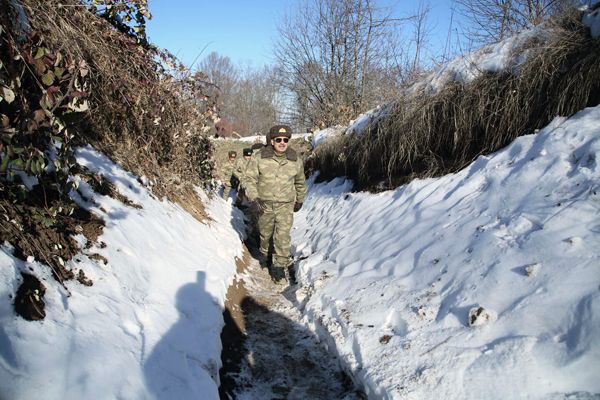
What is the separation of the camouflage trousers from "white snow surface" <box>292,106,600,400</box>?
0.87m

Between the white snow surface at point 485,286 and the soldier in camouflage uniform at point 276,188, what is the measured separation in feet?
2.96

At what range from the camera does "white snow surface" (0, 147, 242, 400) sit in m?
1.76

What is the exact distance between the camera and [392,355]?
105 inches

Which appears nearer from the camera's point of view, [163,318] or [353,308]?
[163,318]

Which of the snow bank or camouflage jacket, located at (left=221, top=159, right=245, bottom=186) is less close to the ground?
camouflage jacket, located at (left=221, top=159, right=245, bottom=186)

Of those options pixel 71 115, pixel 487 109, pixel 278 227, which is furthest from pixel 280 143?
pixel 71 115

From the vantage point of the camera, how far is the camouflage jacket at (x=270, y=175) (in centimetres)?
539

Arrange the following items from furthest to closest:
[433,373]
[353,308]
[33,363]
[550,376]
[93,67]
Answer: [93,67] → [353,308] → [433,373] → [550,376] → [33,363]

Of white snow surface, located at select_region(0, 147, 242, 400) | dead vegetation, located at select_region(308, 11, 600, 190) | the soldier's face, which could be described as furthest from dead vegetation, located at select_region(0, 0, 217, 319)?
dead vegetation, located at select_region(308, 11, 600, 190)

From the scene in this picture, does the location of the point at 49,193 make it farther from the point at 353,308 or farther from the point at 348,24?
the point at 348,24

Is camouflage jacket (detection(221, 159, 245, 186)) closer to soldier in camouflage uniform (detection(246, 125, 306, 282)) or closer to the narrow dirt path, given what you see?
soldier in camouflage uniform (detection(246, 125, 306, 282))

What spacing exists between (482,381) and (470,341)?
0.30 meters

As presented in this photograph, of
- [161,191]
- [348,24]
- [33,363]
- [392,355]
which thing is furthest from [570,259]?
[348,24]

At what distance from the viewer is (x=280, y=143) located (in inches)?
206
